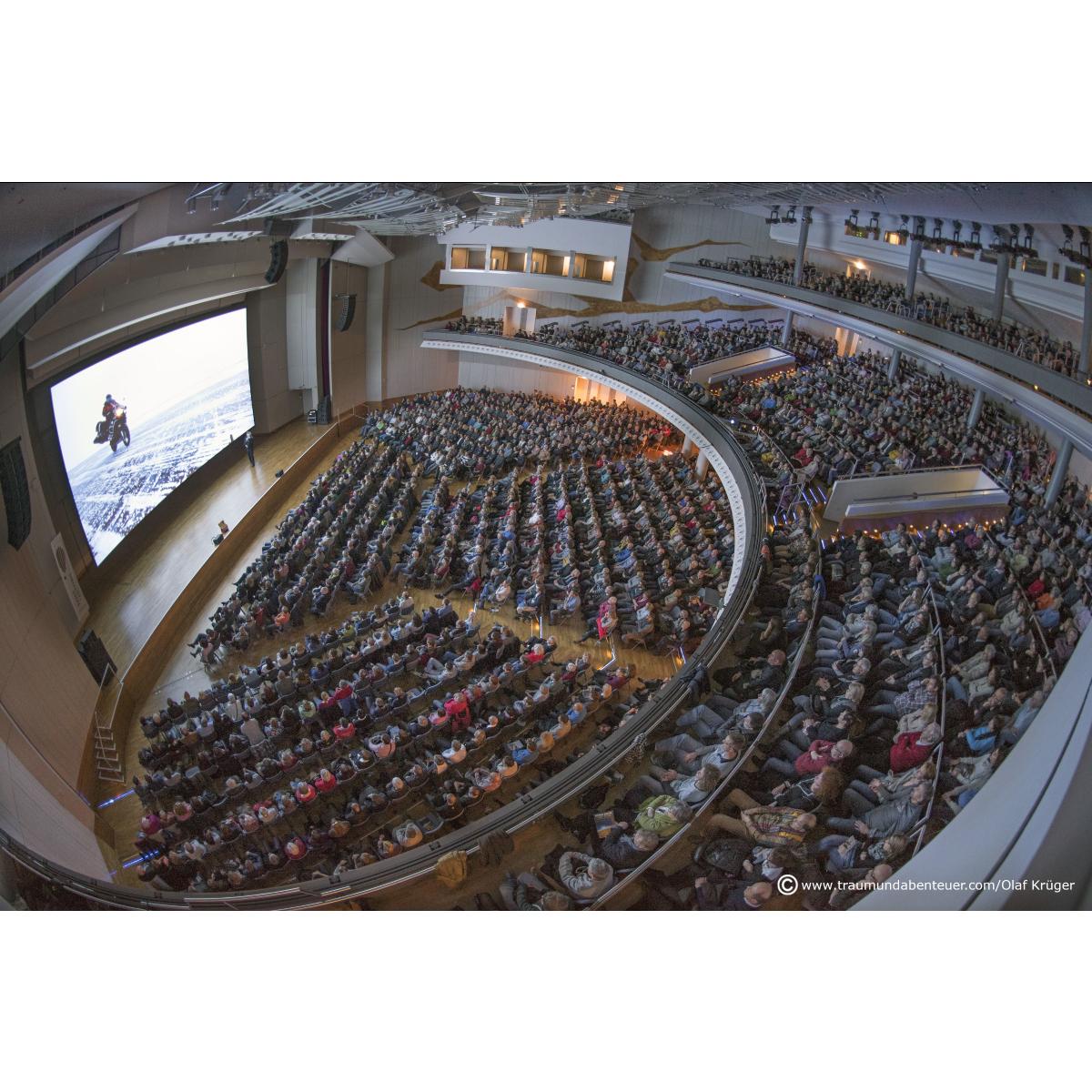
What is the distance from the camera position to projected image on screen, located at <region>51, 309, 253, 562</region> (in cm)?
618

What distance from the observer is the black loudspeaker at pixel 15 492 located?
4.97 meters

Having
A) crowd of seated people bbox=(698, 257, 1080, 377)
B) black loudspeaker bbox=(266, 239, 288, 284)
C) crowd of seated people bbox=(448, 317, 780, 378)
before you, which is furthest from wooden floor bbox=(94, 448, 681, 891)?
crowd of seated people bbox=(448, 317, 780, 378)

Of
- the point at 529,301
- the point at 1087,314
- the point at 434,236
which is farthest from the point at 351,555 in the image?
the point at 529,301

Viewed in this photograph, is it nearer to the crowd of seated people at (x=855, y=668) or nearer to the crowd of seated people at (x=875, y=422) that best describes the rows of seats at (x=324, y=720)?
the crowd of seated people at (x=855, y=668)

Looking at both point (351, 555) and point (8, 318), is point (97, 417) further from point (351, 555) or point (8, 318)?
point (351, 555)

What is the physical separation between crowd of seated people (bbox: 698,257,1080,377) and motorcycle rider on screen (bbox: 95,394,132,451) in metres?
9.02

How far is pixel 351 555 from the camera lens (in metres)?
11.0

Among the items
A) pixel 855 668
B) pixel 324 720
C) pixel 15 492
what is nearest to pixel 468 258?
pixel 324 720

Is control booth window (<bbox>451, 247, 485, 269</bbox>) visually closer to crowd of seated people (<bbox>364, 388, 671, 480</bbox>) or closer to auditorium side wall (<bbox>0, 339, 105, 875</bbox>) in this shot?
crowd of seated people (<bbox>364, 388, 671, 480</bbox>)

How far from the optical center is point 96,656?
22.2ft

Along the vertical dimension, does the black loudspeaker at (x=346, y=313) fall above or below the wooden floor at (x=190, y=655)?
above

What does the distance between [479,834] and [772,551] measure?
5.15 meters

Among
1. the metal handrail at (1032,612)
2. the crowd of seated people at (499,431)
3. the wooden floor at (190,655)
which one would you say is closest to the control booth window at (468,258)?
the crowd of seated people at (499,431)

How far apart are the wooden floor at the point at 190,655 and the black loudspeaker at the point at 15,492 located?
6.69ft
